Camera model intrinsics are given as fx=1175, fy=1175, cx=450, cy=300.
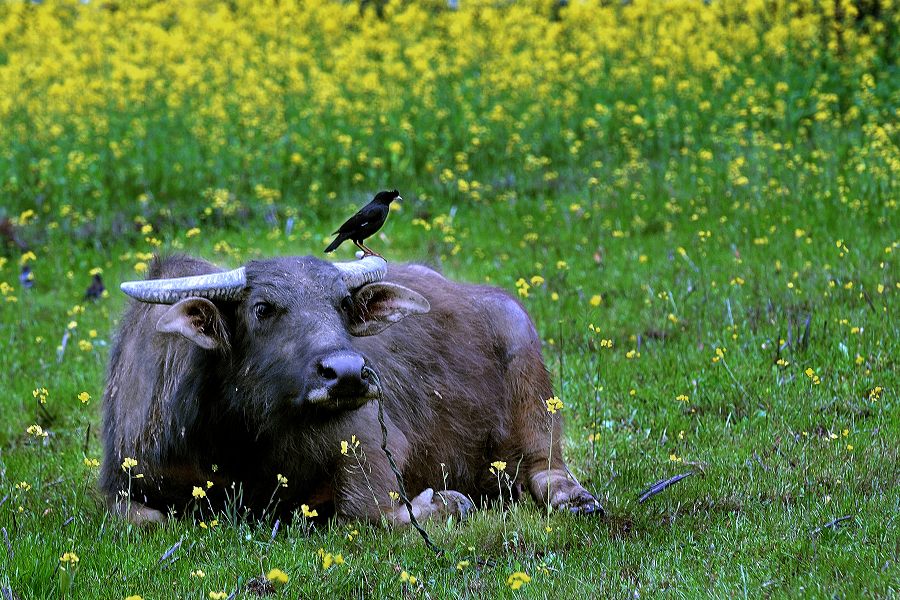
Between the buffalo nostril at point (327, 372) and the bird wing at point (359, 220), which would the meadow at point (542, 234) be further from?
the bird wing at point (359, 220)

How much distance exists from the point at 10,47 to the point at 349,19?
529 cm

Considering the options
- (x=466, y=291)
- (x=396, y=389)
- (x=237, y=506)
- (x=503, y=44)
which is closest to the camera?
(x=237, y=506)

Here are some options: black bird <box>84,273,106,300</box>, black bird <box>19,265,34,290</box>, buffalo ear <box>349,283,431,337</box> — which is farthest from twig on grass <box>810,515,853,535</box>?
black bird <box>19,265,34,290</box>

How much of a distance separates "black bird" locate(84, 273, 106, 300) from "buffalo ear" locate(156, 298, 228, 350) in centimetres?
513

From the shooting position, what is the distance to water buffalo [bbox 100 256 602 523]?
4.79 meters

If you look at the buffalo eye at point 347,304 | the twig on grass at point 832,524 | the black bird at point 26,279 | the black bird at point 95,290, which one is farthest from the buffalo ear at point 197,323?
the black bird at point 26,279

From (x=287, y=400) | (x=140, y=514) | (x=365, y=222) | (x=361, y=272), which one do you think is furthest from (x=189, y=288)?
(x=365, y=222)

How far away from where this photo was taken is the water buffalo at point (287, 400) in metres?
4.79

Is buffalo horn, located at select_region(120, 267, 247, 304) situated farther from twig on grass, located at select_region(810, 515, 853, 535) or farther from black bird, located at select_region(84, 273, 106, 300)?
black bird, located at select_region(84, 273, 106, 300)

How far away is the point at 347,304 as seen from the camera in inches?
201

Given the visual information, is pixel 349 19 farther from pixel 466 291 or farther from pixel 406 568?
pixel 406 568

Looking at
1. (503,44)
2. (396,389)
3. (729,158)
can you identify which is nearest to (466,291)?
(396,389)

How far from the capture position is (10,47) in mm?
18266

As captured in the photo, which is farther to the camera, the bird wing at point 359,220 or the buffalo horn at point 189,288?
the bird wing at point 359,220
